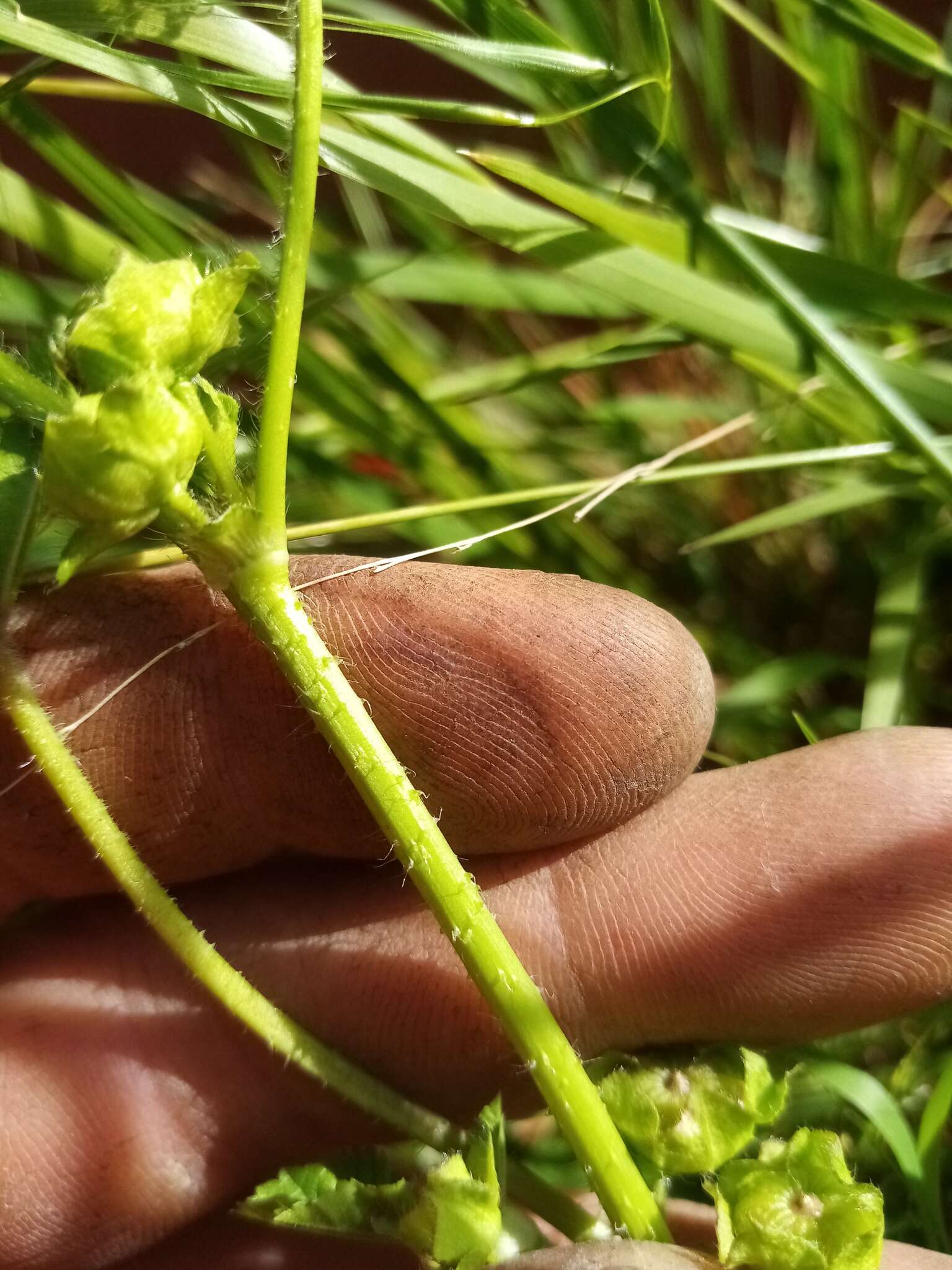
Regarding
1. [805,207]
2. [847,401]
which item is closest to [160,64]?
[847,401]

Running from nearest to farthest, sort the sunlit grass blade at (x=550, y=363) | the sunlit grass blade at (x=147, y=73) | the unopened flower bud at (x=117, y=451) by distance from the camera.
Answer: the unopened flower bud at (x=117, y=451) < the sunlit grass blade at (x=147, y=73) < the sunlit grass blade at (x=550, y=363)

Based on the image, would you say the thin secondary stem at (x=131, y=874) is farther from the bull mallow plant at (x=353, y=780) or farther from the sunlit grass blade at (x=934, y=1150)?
the sunlit grass blade at (x=934, y=1150)

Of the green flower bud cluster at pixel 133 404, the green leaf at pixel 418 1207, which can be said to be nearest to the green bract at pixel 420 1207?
the green leaf at pixel 418 1207

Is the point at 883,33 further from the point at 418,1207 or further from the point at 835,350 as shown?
the point at 418,1207

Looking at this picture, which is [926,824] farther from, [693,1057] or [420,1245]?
[420,1245]

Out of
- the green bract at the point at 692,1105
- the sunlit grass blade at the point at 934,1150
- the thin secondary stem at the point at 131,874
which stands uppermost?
the thin secondary stem at the point at 131,874

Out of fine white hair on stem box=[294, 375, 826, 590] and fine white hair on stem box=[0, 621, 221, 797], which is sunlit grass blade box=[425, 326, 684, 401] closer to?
fine white hair on stem box=[294, 375, 826, 590]

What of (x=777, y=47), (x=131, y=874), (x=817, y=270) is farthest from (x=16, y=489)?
(x=777, y=47)
